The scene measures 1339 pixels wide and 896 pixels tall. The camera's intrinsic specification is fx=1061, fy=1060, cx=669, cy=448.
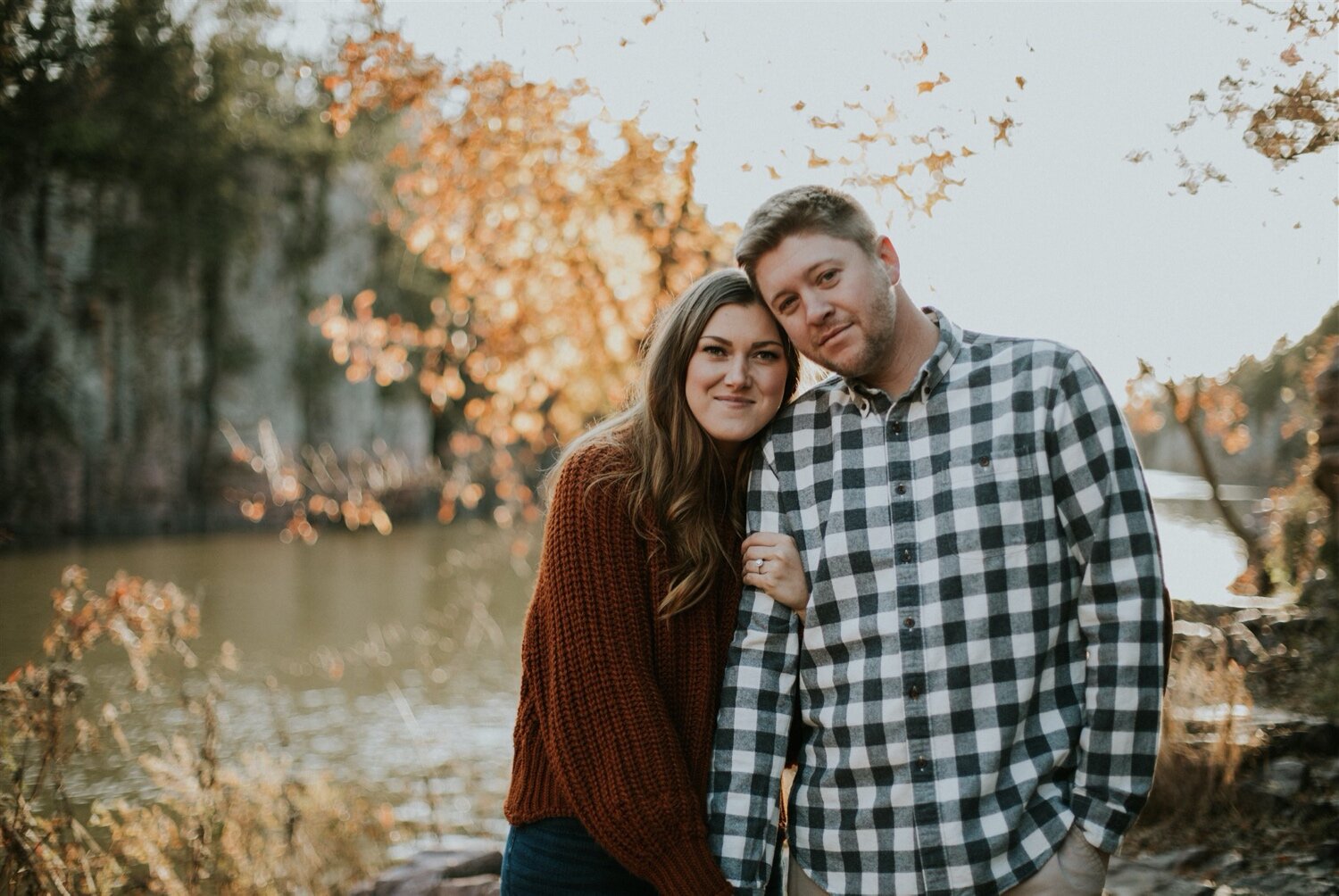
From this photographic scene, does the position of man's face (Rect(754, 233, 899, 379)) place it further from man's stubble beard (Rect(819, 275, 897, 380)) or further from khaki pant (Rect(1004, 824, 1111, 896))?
khaki pant (Rect(1004, 824, 1111, 896))

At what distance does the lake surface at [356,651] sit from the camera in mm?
7219

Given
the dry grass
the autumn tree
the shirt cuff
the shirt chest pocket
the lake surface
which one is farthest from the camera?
the lake surface

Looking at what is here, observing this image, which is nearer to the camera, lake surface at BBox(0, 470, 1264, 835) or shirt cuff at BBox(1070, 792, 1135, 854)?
shirt cuff at BBox(1070, 792, 1135, 854)

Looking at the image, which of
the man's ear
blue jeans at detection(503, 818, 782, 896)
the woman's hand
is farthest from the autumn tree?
blue jeans at detection(503, 818, 782, 896)

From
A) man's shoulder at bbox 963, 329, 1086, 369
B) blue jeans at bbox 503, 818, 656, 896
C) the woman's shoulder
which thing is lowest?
blue jeans at bbox 503, 818, 656, 896

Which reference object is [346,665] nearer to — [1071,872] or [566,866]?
[566,866]

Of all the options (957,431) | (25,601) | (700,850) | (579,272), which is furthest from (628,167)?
(25,601)

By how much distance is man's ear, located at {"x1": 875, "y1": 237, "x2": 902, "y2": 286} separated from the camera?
2143mm

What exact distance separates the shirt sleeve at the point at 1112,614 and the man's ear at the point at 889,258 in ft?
1.52

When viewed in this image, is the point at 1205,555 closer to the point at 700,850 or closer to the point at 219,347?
the point at 700,850

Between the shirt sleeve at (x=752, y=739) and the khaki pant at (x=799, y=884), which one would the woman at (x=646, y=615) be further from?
the khaki pant at (x=799, y=884)

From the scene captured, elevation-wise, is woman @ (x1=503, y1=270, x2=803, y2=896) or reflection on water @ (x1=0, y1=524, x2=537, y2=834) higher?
woman @ (x1=503, y1=270, x2=803, y2=896)

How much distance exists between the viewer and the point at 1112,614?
1.81 m

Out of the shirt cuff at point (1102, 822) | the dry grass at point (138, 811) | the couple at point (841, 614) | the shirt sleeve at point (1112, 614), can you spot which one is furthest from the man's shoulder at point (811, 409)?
the dry grass at point (138, 811)
